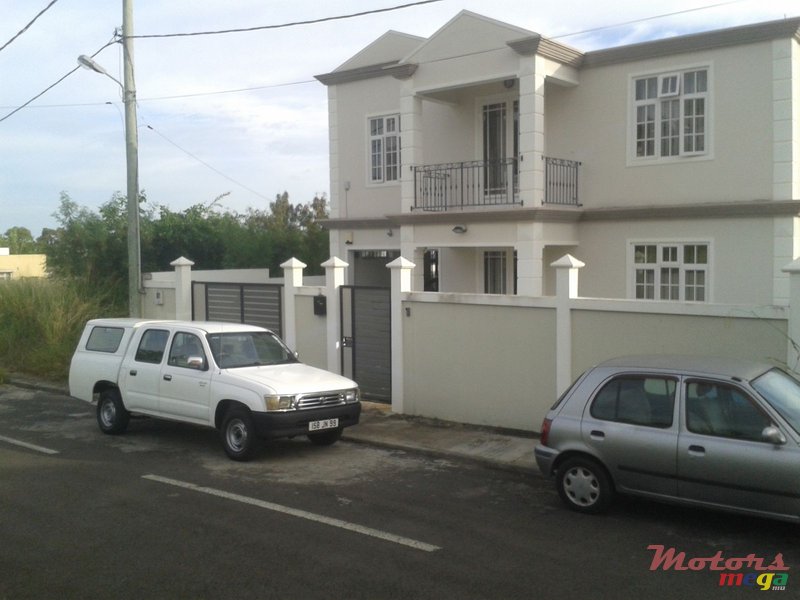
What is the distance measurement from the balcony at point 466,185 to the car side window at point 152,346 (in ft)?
26.3

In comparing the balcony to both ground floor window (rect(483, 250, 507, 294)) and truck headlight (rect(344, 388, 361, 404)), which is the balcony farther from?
truck headlight (rect(344, 388, 361, 404))

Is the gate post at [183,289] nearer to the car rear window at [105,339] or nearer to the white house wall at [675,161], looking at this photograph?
the car rear window at [105,339]

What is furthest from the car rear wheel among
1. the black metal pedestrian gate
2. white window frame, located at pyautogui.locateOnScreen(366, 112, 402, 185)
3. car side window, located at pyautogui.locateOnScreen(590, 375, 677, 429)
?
white window frame, located at pyautogui.locateOnScreen(366, 112, 402, 185)

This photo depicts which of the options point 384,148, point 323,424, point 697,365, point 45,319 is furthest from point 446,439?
point 45,319

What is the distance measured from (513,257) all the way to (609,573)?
1279 centimetres

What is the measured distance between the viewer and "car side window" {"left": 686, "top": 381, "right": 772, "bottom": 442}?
21.9 feet

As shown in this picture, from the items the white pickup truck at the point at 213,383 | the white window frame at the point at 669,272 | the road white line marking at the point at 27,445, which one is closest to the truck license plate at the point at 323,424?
the white pickup truck at the point at 213,383

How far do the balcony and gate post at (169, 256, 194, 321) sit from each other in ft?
17.3

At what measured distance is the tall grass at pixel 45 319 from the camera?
1838cm

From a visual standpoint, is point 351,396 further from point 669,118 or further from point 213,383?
point 669,118

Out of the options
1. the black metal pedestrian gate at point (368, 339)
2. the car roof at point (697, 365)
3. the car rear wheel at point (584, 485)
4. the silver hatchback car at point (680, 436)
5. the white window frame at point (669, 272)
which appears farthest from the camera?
the white window frame at point (669, 272)

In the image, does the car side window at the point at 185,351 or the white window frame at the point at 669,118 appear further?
the white window frame at the point at 669,118

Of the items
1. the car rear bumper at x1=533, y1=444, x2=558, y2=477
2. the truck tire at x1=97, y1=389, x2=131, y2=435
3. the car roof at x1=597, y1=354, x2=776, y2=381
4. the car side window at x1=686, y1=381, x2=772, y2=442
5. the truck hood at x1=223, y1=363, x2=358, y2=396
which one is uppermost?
the car roof at x1=597, y1=354, x2=776, y2=381

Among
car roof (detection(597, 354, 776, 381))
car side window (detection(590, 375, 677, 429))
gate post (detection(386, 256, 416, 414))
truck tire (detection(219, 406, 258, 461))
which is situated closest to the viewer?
car roof (detection(597, 354, 776, 381))
